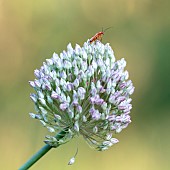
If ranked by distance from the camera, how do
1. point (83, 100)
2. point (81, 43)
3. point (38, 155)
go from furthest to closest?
point (81, 43)
point (83, 100)
point (38, 155)

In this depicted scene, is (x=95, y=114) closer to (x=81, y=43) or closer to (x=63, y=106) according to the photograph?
(x=63, y=106)

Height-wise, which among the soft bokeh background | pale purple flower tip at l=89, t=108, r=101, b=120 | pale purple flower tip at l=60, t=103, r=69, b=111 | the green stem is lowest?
the green stem

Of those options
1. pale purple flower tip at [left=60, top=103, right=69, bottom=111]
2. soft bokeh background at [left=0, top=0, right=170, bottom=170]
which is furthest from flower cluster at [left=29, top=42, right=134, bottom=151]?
soft bokeh background at [left=0, top=0, right=170, bottom=170]

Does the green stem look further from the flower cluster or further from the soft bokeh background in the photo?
the soft bokeh background

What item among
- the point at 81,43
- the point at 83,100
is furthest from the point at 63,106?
the point at 81,43

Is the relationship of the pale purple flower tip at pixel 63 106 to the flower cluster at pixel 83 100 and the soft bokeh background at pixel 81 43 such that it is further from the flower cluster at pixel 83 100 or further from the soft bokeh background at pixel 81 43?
the soft bokeh background at pixel 81 43
